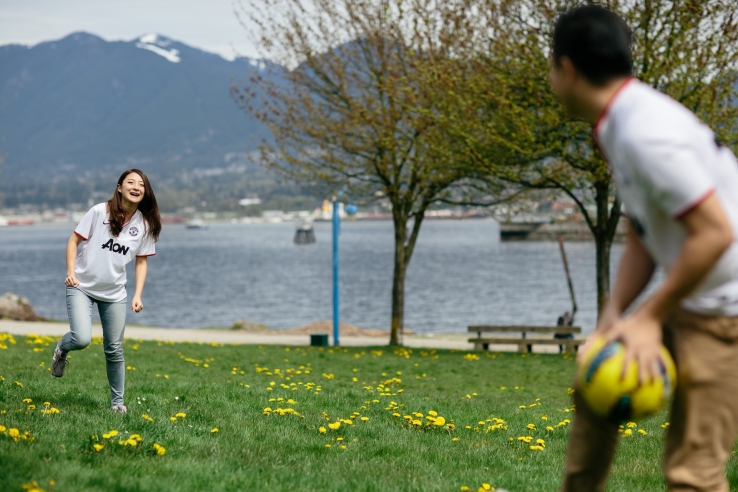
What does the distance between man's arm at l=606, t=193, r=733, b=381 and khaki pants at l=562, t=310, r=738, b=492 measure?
0.56 ft

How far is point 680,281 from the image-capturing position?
8.80ft

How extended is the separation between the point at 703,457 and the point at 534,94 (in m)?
16.4

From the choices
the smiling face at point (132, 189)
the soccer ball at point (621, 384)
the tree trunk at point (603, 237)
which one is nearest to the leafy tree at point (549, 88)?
the tree trunk at point (603, 237)

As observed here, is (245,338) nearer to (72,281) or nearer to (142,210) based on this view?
(142,210)

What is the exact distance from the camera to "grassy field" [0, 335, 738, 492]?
502cm

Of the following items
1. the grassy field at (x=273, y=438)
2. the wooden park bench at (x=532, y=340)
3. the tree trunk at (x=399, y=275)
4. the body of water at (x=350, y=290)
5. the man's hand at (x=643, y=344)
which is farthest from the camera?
the body of water at (x=350, y=290)

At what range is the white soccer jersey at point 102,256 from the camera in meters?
7.16

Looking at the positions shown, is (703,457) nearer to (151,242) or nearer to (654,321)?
(654,321)

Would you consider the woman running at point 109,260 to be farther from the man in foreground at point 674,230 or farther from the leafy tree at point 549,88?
the leafy tree at point 549,88

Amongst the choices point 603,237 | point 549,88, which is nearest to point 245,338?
point 603,237

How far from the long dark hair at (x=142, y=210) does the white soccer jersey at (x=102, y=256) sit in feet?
0.22

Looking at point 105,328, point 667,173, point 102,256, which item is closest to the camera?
point 667,173

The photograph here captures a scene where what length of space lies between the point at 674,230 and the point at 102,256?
5482 mm

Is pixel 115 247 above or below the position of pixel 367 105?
below
